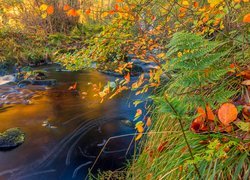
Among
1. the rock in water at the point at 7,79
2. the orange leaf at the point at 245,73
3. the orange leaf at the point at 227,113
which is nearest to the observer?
the orange leaf at the point at 227,113

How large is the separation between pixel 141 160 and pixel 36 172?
182 centimetres

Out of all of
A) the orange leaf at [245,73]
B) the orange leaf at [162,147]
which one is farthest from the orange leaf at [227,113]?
the orange leaf at [162,147]

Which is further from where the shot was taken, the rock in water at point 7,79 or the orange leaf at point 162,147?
the rock in water at point 7,79

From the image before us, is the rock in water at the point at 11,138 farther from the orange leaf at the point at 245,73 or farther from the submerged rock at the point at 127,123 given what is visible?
the orange leaf at the point at 245,73

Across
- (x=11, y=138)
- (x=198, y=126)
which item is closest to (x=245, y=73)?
(x=198, y=126)

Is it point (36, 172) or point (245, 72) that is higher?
point (245, 72)

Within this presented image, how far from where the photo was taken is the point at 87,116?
466 centimetres

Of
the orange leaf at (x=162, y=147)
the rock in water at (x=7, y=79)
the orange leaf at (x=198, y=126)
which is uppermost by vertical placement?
the orange leaf at (x=198, y=126)

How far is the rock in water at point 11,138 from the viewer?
11.9 feet

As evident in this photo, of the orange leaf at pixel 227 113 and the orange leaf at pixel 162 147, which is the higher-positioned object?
the orange leaf at pixel 227 113

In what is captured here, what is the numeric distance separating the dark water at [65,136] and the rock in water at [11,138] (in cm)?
10

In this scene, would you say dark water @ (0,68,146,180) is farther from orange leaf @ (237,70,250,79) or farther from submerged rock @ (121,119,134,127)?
orange leaf @ (237,70,250,79)

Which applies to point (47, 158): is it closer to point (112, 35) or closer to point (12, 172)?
point (12, 172)

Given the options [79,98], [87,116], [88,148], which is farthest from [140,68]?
[88,148]
